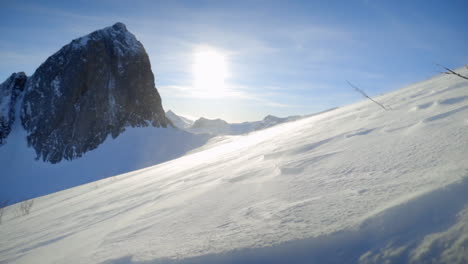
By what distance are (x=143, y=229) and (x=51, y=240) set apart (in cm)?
91

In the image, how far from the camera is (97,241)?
3.63 ft

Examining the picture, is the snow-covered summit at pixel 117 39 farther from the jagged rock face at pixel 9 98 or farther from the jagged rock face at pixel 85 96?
the jagged rock face at pixel 9 98

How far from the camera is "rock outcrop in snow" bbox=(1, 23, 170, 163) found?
773 inches

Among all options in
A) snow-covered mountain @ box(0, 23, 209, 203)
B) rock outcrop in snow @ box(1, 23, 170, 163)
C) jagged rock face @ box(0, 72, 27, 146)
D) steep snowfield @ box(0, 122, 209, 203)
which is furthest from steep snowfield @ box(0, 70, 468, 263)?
jagged rock face @ box(0, 72, 27, 146)

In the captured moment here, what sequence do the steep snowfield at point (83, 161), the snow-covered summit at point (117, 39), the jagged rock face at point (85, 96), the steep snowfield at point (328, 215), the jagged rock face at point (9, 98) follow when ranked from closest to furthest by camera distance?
the steep snowfield at point (328, 215)
the steep snowfield at point (83, 161)
the jagged rock face at point (85, 96)
the jagged rock face at point (9, 98)
the snow-covered summit at point (117, 39)

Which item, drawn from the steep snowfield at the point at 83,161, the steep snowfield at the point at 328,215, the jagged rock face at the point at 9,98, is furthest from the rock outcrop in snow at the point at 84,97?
the steep snowfield at the point at 328,215

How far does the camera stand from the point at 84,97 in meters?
20.7

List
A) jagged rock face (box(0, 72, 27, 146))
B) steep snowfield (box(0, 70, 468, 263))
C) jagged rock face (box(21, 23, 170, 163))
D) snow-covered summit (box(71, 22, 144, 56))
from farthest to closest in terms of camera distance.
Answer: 1. snow-covered summit (box(71, 22, 144, 56))
2. jagged rock face (box(0, 72, 27, 146))
3. jagged rock face (box(21, 23, 170, 163))
4. steep snowfield (box(0, 70, 468, 263))

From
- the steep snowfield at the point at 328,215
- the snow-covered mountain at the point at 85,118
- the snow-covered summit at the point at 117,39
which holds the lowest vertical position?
the steep snowfield at the point at 328,215

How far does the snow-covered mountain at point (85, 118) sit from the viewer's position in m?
18.0

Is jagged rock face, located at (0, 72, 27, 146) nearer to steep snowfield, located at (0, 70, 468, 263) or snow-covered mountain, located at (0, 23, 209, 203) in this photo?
snow-covered mountain, located at (0, 23, 209, 203)

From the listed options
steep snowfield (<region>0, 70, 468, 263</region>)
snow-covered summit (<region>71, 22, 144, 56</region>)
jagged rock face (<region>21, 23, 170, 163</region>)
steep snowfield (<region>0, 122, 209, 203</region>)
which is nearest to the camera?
steep snowfield (<region>0, 70, 468, 263</region>)

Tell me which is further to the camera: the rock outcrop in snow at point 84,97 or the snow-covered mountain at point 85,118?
the rock outcrop in snow at point 84,97

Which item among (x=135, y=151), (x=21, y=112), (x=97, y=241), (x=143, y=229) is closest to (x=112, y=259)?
(x=143, y=229)
